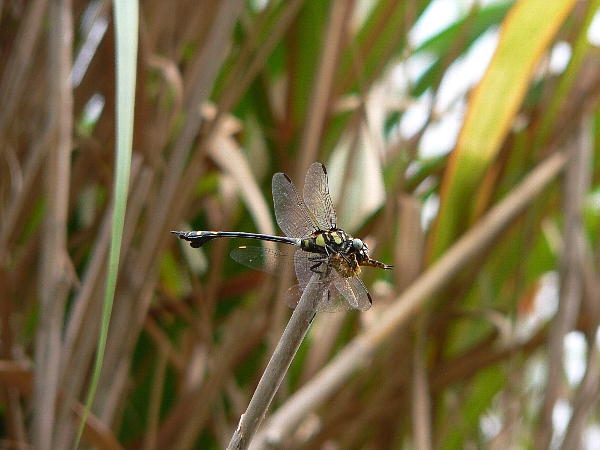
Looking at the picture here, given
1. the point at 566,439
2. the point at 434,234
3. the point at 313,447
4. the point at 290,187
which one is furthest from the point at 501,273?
the point at 290,187

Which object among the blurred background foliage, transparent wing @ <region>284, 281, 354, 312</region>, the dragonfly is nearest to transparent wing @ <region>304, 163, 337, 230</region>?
the dragonfly

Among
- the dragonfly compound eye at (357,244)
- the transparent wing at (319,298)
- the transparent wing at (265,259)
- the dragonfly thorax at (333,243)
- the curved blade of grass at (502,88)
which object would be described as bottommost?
the transparent wing at (319,298)

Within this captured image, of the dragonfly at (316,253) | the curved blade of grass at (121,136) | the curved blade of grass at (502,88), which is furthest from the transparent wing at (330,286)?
the curved blade of grass at (502,88)

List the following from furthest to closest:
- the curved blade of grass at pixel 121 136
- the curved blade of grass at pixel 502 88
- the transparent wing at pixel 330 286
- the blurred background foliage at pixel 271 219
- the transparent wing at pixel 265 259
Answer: the curved blade of grass at pixel 502 88 → the blurred background foliage at pixel 271 219 → the transparent wing at pixel 265 259 → the transparent wing at pixel 330 286 → the curved blade of grass at pixel 121 136

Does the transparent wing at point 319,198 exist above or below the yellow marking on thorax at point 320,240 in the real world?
above

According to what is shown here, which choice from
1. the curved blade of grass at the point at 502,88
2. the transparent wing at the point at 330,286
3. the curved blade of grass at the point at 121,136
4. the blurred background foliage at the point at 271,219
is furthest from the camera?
the curved blade of grass at the point at 502,88

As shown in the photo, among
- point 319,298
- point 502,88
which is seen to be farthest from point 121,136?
point 502,88

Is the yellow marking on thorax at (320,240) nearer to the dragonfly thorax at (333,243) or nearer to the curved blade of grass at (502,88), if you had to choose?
the dragonfly thorax at (333,243)

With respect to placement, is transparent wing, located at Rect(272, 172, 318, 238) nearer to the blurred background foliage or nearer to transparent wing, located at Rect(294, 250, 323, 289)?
transparent wing, located at Rect(294, 250, 323, 289)

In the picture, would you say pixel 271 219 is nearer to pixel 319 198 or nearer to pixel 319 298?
pixel 319 198

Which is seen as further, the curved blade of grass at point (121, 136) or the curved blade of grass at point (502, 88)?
the curved blade of grass at point (502, 88)
